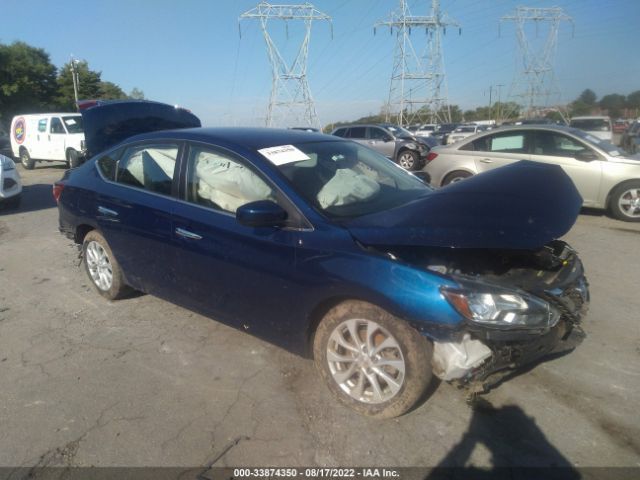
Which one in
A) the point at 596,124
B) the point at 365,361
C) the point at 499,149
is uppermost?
the point at 596,124

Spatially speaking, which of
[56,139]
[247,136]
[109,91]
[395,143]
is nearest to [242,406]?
[247,136]

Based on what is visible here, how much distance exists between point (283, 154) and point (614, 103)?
63.3 metres

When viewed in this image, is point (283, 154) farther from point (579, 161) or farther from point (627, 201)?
point (627, 201)

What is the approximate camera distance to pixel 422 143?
16.6 metres

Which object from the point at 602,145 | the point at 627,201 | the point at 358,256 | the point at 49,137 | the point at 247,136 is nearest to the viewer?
the point at 358,256

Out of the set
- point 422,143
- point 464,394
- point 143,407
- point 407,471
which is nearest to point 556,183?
point 464,394

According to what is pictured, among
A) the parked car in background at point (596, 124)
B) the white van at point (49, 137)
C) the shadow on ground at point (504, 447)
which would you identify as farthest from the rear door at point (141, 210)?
the parked car in background at point (596, 124)

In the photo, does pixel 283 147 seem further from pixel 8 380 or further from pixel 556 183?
pixel 8 380

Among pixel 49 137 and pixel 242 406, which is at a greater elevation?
pixel 49 137

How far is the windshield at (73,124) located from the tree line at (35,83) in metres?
24.4

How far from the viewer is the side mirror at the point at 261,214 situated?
9.23 ft

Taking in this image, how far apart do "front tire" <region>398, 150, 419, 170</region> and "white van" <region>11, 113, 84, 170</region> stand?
410 inches

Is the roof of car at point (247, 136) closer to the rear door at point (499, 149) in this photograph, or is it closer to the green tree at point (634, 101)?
the rear door at point (499, 149)

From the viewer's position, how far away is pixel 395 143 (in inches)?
653
